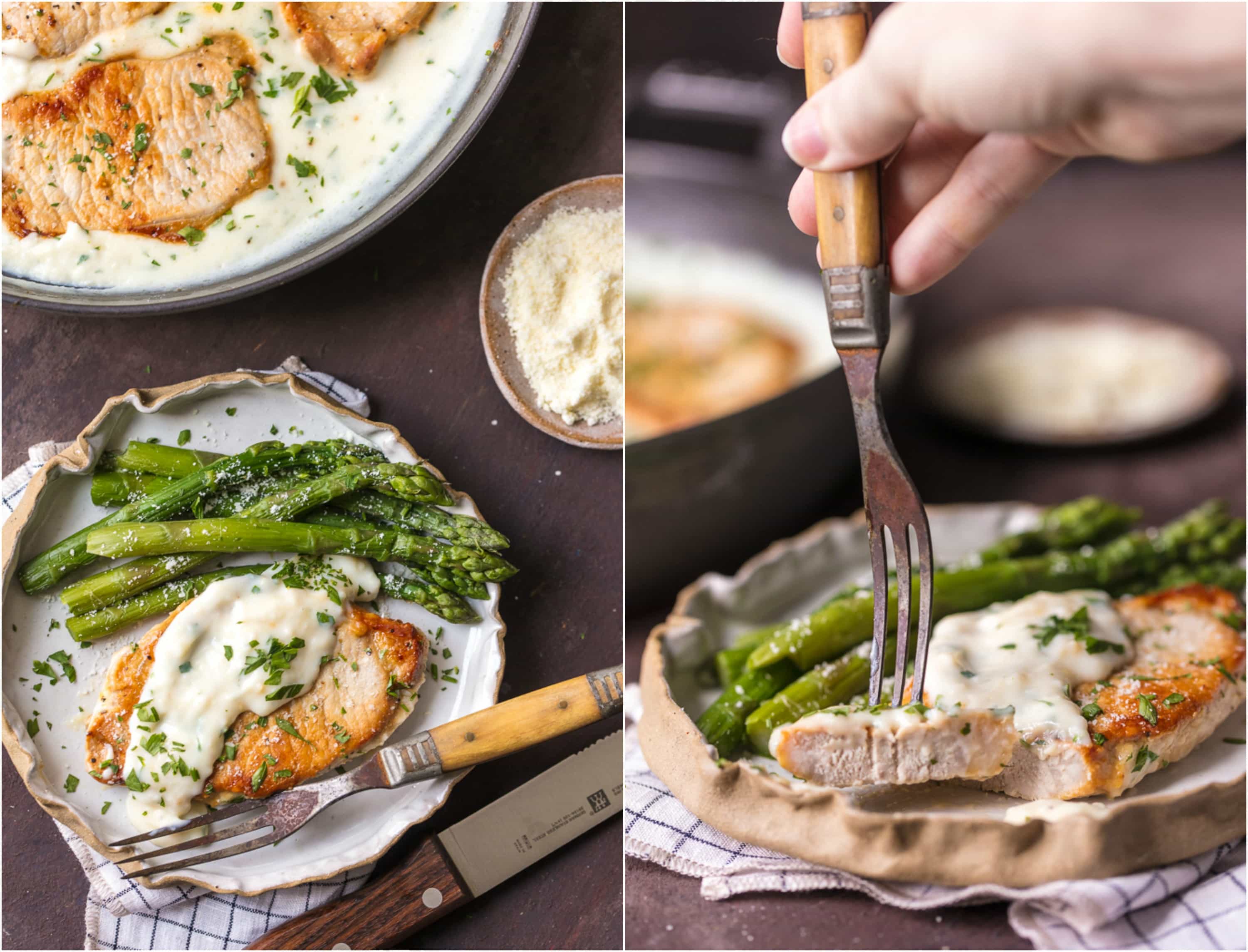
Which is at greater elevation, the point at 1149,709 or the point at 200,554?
the point at 200,554

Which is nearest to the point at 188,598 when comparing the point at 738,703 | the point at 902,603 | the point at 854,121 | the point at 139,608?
the point at 139,608

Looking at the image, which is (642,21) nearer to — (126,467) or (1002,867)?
(126,467)

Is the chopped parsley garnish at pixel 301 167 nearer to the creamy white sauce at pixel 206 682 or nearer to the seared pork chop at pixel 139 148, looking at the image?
the seared pork chop at pixel 139 148

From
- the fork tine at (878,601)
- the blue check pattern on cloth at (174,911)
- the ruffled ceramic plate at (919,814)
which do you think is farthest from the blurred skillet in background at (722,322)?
the blue check pattern on cloth at (174,911)

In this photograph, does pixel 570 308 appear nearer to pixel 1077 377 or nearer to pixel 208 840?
pixel 208 840

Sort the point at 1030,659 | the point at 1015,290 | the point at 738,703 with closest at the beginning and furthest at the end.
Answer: the point at 1030,659 → the point at 738,703 → the point at 1015,290

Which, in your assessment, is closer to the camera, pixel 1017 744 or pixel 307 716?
pixel 1017 744

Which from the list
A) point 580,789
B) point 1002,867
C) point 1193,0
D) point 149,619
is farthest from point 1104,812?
point 149,619
